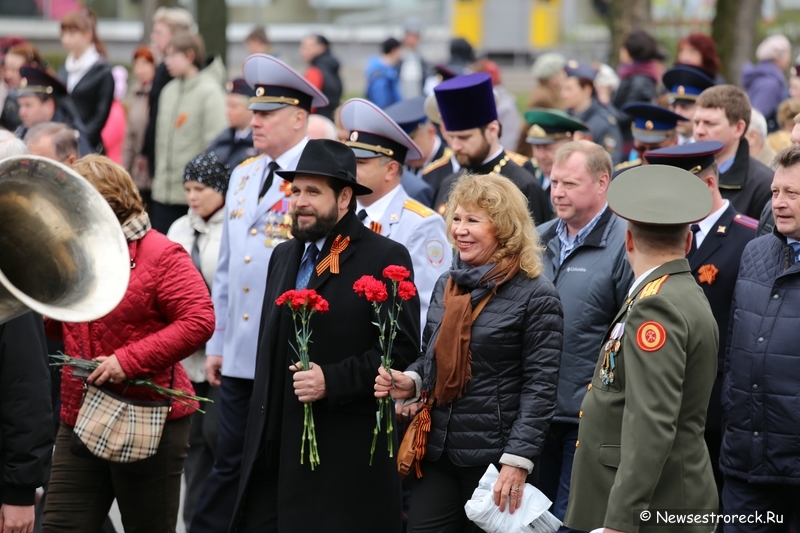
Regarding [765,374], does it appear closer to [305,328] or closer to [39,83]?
[305,328]

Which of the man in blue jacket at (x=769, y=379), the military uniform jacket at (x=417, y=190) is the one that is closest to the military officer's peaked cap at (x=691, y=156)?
the man in blue jacket at (x=769, y=379)

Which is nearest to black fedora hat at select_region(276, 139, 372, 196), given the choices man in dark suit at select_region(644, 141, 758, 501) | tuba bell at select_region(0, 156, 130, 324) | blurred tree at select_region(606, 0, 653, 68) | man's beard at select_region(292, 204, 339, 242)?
man's beard at select_region(292, 204, 339, 242)

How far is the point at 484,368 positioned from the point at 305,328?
81 cm

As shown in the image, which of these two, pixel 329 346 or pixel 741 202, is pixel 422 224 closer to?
pixel 329 346

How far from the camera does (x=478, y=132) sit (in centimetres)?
722

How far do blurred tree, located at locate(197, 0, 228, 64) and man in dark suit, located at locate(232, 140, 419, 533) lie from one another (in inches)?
490

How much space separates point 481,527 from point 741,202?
3.00 meters

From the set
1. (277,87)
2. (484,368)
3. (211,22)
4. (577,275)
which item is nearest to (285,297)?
(484,368)

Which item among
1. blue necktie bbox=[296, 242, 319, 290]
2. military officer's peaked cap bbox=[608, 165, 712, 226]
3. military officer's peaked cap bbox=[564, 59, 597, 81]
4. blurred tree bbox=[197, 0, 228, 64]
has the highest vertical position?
military officer's peaked cap bbox=[608, 165, 712, 226]

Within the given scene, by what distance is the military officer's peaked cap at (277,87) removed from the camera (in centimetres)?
684

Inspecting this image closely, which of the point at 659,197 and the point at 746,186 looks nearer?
the point at 659,197

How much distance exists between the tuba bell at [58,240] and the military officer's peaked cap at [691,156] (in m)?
3.16

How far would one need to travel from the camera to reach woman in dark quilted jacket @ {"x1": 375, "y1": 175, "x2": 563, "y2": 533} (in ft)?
16.3

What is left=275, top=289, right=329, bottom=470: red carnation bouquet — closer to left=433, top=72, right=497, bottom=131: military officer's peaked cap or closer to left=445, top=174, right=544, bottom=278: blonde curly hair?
left=445, top=174, right=544, bottom=278: blonde curly hair
